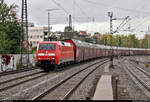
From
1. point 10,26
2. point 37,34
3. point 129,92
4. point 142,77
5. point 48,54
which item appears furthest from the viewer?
point 37,34

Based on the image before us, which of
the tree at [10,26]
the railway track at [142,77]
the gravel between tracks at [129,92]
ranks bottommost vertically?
the railway track at [142,77]

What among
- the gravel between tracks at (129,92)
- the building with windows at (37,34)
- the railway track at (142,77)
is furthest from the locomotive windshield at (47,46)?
the building with windows at (37,34)

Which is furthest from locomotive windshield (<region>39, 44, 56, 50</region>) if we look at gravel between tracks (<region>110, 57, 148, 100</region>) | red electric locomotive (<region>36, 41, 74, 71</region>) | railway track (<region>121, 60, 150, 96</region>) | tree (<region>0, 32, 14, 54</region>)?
tree (<region>0, 32, 14, 54</region>)

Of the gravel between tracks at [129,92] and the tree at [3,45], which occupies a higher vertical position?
the tree at [3,45]

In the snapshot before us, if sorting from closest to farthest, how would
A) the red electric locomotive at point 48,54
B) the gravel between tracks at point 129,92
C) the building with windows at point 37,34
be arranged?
the gravel between tracks at point 129,92
the red electric locomotive at point 48,54
the building with windows at point 37,34

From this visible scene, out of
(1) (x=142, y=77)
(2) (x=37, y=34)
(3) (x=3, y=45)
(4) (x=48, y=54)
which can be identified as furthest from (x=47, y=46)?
(2) (x=37, y=34)

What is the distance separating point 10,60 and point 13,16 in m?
18.4

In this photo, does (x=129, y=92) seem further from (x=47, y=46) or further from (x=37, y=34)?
(x=37, y=34)

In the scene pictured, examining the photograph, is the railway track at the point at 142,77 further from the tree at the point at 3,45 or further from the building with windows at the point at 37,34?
the building with windows at the point at 37,34

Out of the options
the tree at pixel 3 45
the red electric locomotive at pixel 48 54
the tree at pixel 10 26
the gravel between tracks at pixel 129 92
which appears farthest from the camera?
the tree at pixel 10 26

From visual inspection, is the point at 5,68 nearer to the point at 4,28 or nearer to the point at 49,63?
the point at 49,63

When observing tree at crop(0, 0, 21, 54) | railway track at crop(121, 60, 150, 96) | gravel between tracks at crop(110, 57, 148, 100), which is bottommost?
railway track at crop(121, 60, 150, 96)

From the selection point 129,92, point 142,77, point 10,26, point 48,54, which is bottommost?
point 142,77

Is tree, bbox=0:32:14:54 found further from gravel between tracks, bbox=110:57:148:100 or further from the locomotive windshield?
gravel between tracks, bbox=110:57:148:100
